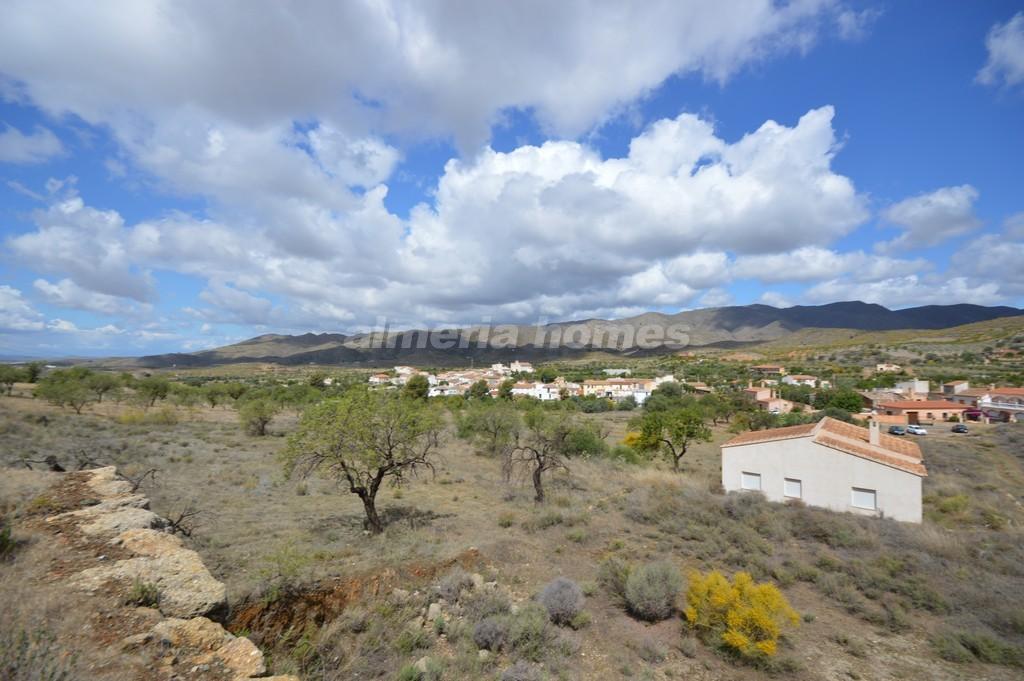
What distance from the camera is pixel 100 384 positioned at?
43219 millimetres

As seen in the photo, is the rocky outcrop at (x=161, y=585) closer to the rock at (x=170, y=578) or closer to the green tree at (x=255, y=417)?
the rock at (x=170, y=578)

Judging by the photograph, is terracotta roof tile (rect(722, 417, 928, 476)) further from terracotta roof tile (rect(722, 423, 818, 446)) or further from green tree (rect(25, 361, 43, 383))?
green tree (rect(25, 361, 43, 383))

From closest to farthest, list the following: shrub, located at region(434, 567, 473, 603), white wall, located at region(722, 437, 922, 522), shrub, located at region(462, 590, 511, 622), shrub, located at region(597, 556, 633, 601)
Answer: shrub, located at region(462, 590, 511, 622) < shrub, located at region(434, 567, 473, 603) < shrub, located at region(597, 556, 633, 601) < white wall, located at region(722, 437, 922, 522)

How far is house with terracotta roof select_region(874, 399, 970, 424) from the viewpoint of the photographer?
48.2 m

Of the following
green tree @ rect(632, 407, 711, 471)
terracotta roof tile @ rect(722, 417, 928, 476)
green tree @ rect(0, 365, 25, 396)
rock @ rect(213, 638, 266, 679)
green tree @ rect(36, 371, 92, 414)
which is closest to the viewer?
rock @ rect(213, 638, 266, 679)

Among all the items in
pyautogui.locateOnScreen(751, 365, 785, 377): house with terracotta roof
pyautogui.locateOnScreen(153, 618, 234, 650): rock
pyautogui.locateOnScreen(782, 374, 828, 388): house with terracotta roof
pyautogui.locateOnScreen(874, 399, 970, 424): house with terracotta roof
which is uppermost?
pyautogui.locateOnScreen(153, 618, 234, 650): rock

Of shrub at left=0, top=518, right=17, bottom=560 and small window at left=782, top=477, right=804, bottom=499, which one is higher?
shrub at left=0, top=518, right=17, bottom=560

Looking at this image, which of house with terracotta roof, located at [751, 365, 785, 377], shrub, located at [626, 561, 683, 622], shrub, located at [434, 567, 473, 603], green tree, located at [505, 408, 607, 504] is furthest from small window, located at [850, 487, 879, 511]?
house with terracotta roof, located at [751, 365, 785, 377]

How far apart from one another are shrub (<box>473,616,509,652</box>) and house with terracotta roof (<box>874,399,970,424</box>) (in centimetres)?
5870

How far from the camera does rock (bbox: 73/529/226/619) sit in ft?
19.3

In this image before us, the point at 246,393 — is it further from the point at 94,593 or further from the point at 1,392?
the point at 94,593

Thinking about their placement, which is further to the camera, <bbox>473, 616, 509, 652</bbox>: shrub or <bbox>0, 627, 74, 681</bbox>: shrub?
<bbox>473, 616, 509, 652</bbox>: shrub

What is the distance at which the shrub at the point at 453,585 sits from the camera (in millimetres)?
9008

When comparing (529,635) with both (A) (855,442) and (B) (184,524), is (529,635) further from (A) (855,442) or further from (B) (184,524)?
(A) (855,442)
